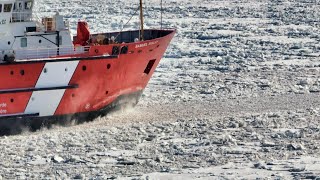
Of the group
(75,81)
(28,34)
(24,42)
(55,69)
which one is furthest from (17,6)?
(75,81)

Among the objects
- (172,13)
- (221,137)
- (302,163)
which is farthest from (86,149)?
(172,13)

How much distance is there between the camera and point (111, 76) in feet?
55.6

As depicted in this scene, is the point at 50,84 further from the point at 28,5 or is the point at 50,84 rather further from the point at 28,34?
the point at 28,5

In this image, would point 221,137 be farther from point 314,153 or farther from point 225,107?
point 225,107

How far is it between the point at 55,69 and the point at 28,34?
91cm

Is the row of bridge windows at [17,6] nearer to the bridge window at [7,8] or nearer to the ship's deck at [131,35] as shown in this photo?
the bridge window at [7,8]

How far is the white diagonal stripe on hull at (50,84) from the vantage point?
1608cm

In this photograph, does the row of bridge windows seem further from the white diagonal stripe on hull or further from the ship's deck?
the ship's deck

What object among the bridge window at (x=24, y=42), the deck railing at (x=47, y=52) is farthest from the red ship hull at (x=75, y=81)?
the bridge window at (x=24, y=42)

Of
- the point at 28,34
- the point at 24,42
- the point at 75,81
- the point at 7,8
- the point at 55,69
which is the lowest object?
the point at 75,81

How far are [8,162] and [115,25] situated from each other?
20.0 metres

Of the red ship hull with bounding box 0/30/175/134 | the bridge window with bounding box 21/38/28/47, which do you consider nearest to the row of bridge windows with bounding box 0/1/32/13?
the bridge window with bounding box 21/38/28/47

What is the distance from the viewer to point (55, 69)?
1612 cm

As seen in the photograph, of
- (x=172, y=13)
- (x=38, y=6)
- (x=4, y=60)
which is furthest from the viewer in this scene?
(x=38, y=6)
